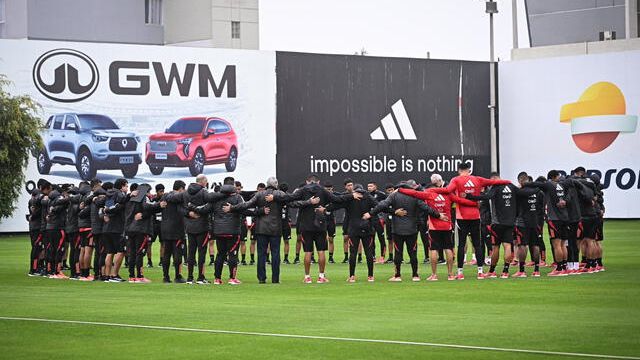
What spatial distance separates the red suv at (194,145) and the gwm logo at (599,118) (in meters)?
17.0

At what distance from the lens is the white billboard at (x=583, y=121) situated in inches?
2334

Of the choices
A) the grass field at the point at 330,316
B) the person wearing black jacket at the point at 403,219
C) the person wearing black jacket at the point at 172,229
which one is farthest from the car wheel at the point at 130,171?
the person wearing black jacket at the point at 403,219

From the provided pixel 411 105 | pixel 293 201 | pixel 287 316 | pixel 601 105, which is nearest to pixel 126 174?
pixel 411 105

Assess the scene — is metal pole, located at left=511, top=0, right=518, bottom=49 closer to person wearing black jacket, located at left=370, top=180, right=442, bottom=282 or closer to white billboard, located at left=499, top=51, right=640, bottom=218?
white billboard, located at left=499, top=51, right=640, bottom=218

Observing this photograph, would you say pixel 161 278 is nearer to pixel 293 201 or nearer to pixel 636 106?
pixel 293 201

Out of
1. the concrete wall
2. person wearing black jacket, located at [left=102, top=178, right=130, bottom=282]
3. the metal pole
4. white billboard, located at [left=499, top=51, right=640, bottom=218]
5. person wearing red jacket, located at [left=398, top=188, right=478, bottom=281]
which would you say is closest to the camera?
person wearing red jacket, located at [left=398, top=188, right=478, bottom=281]

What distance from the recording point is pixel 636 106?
59188mm

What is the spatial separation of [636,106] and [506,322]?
44.2 meters

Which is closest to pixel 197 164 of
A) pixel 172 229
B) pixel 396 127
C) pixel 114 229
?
pixel 396 127

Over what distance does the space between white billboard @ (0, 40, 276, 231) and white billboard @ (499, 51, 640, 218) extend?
13464 millimetres

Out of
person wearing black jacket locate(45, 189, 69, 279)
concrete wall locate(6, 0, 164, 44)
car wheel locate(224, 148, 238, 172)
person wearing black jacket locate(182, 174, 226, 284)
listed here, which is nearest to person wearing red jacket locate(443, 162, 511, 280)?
person wearing black jacket locate(182, 174, 226, 284)

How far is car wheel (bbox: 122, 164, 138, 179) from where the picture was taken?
175 feet

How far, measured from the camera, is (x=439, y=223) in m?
25.5

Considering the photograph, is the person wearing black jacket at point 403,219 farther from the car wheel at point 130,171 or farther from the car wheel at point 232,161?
the car wheel at point 232,161
